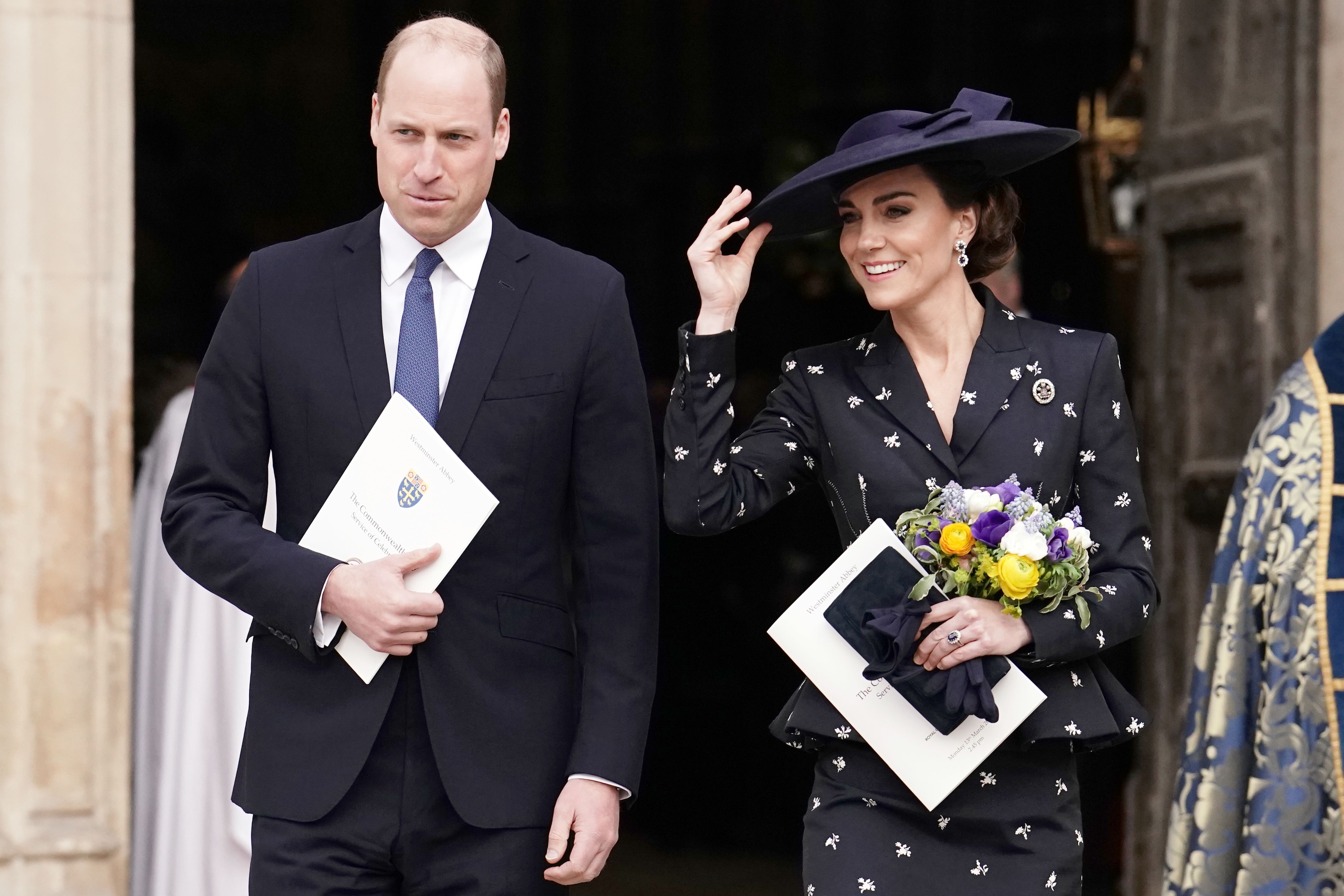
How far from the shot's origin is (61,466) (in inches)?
165

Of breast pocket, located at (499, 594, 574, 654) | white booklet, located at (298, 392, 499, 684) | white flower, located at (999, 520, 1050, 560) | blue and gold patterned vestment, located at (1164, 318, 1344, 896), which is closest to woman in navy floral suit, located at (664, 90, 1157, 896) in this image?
white flower, located at (999, 520, 1050, 560)

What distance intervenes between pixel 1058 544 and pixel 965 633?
19cm

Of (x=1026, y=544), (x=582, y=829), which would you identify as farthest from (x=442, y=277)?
(x=1026, y=544)

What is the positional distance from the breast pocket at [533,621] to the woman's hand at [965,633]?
0.53 metres

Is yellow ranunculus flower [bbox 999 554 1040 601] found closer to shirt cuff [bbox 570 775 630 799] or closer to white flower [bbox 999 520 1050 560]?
white flower [bbox 999 520 1050 560]

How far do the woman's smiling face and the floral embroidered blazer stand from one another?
129 millimetres

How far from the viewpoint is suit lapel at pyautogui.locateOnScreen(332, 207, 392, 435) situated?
277 centimetres

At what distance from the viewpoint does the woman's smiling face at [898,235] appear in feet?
9.85

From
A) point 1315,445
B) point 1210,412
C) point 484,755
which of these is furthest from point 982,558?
point 1210,412

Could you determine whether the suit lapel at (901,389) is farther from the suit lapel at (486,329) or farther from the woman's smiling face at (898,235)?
the suit lapel at (486,329)

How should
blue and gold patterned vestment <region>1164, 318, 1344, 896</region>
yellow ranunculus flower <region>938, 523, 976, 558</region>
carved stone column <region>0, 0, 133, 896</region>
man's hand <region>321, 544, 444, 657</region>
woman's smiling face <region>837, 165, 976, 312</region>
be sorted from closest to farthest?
man's hand <region>321, 544, 444, 657</region> < yellow ranunculus flower <region>938, 523, 976, 558</region> < woman's smiling face <region>837, 165, 976, 312</region> < blue and gold patterned vestment <region>1164, 318, 1344, 896</region> < carved stone column <region>0, 0, 133, 896</region>

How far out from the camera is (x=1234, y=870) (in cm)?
365

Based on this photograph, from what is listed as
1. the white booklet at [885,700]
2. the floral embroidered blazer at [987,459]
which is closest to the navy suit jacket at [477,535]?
the floral embroidered blazer at [987,459]

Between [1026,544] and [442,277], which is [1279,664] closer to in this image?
[1026,544]
